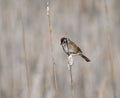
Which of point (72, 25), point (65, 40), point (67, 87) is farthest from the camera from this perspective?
point (72, 25)


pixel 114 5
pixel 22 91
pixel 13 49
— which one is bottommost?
pixel 22 91

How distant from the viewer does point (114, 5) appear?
4.09m

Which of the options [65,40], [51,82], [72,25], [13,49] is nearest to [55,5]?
[72,25]

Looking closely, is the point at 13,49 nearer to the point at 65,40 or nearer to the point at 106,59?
the point at 106,59

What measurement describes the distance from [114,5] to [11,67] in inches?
38.4

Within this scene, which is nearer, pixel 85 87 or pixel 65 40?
pixel 65 40

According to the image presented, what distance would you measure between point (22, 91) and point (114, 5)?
1093mm

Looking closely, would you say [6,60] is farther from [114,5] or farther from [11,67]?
[114,5]

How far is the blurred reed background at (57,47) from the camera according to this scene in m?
3.36

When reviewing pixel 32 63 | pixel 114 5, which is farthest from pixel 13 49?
pixel 114 5

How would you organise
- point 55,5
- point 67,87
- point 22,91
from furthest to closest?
1. point 55,5
2. point 67,87
3. point 22,91

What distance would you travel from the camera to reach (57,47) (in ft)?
12.5

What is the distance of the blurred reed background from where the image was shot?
132 inches

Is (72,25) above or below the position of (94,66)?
above
